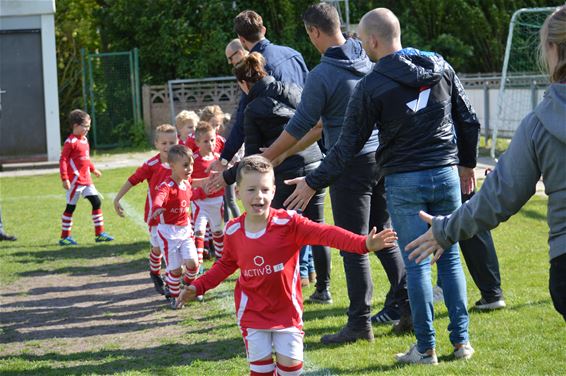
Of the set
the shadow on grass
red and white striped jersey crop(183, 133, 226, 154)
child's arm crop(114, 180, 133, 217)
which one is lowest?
the shadow on grass

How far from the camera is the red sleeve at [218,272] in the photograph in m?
5.36

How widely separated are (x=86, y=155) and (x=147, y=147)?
13471 mm

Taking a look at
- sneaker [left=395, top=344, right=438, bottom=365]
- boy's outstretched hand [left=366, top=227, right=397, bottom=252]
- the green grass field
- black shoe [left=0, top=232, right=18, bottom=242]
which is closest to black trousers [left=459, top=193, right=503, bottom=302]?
the green grass field

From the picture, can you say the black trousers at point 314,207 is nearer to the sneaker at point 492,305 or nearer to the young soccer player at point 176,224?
the young soccer player at point 176,224

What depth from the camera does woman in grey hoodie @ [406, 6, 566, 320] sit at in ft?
12.7

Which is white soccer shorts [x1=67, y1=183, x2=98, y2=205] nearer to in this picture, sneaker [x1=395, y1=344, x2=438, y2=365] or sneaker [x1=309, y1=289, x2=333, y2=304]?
sneaker [x1=309, y1=289, x2=333, y2=304]

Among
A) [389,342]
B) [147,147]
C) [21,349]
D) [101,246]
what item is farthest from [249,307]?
[147,147]

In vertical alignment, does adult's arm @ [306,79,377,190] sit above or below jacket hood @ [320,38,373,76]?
below

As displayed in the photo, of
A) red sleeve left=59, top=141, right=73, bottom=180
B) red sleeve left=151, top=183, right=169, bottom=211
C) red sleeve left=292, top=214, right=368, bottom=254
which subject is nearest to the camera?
red sleeve left=292, top=214, right=368, bottom=254

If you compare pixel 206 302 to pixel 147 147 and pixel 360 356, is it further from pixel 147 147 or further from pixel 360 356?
pixel 147 147

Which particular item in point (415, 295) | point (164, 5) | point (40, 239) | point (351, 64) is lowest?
point (40, 239)

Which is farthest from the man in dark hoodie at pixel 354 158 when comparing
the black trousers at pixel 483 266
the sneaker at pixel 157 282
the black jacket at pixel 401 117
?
the sneaker at pixel 157 282

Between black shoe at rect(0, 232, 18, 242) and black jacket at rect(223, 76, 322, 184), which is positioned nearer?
black jacket at rect(223, 76, 322, 184)

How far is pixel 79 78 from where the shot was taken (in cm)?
2803
